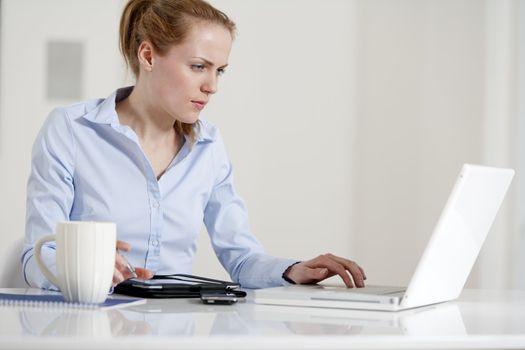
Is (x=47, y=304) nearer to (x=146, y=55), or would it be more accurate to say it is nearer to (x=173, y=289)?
(x=173, y=289)

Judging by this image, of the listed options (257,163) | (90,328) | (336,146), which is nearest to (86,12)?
(257,163)

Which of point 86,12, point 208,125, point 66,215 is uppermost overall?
point 86,12

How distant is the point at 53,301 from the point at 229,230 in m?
0.88

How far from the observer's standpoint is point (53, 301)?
1.33 meters

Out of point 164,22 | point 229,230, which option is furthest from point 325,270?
point 164,22

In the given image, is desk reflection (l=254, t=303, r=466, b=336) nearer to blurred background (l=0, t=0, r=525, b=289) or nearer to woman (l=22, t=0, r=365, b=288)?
woman (l=22, t=0, r=365, b=288)

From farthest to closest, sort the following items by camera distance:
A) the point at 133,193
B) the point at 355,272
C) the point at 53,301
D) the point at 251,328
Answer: the point at 133,193 < the point at 355,272 < the point at 53,301 < the point at 251,328

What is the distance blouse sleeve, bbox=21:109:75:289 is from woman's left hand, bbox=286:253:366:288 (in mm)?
489

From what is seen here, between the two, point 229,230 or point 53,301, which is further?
point 229,230

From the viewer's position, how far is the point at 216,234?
218 cm

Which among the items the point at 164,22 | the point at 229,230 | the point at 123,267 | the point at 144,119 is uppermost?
the point at 164,22

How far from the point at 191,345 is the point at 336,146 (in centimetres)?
352

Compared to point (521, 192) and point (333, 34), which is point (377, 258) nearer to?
point (521, 192)

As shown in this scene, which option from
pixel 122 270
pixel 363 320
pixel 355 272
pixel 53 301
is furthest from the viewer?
pixel 355 272
